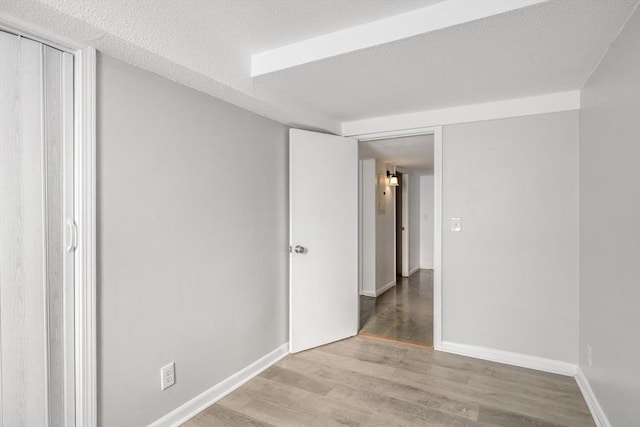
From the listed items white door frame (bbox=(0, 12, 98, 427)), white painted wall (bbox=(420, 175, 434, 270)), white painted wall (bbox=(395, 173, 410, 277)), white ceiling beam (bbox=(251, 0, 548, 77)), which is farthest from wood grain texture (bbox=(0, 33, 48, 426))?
white painted wall (bbox=(420, 175, 434, 270))

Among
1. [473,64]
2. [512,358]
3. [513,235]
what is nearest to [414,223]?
[513,235]

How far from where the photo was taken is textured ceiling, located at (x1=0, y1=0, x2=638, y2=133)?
1.48 metres

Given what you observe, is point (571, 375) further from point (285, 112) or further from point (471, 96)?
point (285, 112)

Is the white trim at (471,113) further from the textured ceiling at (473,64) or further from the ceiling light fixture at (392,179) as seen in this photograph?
the ceiling light fixture at (392,179)

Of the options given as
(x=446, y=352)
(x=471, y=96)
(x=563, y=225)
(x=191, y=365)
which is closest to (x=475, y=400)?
(x=446, y=352)

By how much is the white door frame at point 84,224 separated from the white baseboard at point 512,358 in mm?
2653

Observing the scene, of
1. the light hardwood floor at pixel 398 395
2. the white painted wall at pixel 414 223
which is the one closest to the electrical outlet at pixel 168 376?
the light hardwood floor at pixel 398 395

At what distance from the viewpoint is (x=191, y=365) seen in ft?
7.00

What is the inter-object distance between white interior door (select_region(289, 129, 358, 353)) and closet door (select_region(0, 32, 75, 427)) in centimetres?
171

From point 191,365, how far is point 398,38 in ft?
7.30

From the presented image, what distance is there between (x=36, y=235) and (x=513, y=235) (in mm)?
3103

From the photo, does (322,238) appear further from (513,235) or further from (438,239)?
(513,235)

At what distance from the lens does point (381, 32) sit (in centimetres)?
178

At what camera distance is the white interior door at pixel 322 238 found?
9.92 feet
